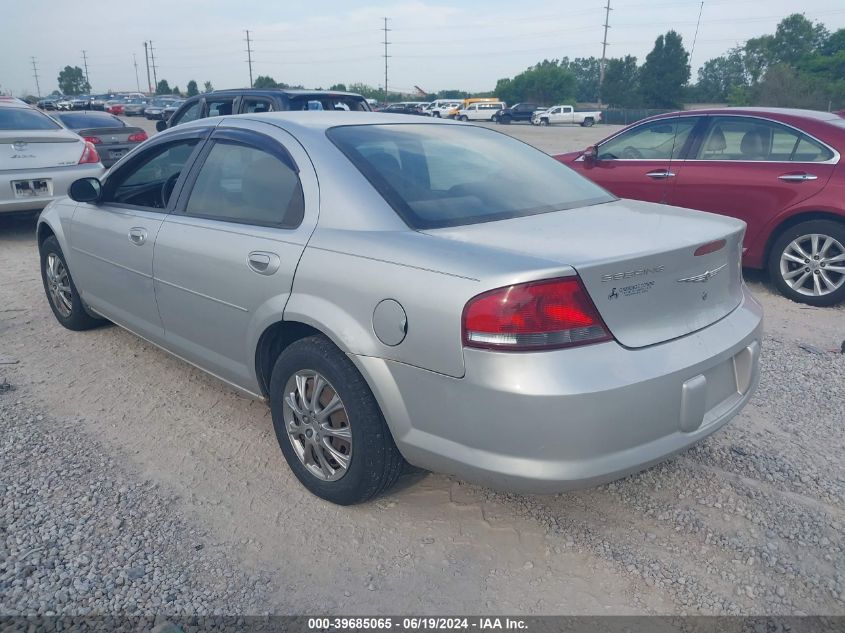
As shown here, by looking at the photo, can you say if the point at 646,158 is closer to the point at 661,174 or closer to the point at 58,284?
the point at 661,174

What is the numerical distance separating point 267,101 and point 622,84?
7632 cm

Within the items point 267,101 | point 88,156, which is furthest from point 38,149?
point 267,101

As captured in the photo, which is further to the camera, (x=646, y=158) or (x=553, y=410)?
(x=646, y=158)

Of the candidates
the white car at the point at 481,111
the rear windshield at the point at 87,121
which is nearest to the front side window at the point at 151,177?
the rear windshield at the point at 87,121

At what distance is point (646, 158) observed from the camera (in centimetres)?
674

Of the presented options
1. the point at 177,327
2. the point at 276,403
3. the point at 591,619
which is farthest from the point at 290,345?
the point at 591,619

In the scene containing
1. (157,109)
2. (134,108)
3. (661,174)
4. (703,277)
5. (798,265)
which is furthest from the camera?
(134,108)

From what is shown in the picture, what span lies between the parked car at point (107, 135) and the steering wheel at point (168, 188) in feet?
27.9

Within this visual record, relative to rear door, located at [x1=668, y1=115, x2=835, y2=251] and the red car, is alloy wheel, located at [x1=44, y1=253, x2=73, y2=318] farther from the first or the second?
rear door, located at [x1=668, y1=115, x2=835, y2=251]

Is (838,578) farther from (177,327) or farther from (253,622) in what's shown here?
(177,327)

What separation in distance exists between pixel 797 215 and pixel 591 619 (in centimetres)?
467

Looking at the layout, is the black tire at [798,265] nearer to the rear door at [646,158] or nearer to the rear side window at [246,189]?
the rear door at [646,158]

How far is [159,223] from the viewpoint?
3725mm

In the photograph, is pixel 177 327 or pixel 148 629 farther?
pixel 177 327
